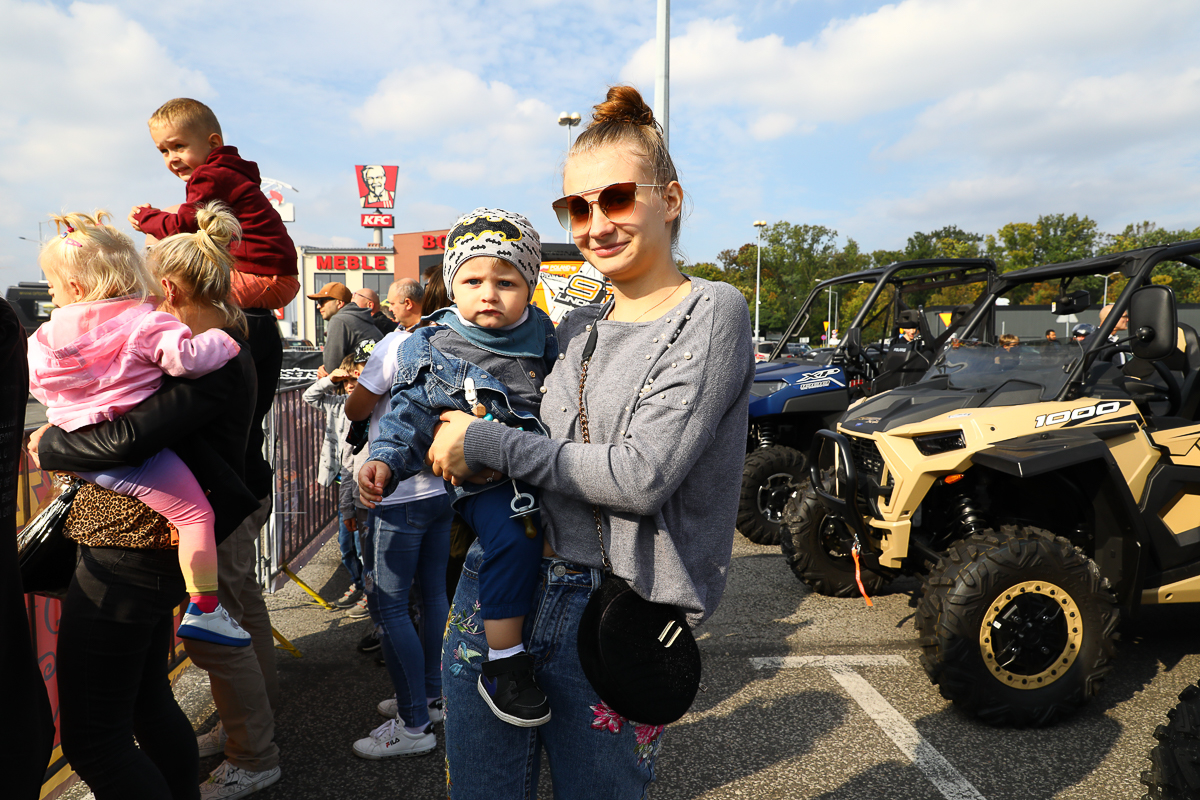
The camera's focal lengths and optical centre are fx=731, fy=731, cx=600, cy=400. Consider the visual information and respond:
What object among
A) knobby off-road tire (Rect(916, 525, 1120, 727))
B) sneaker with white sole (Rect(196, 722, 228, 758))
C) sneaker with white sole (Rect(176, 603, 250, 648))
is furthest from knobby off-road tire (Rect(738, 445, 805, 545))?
sneaker with white sole (Rect(176, 603, 250, 648))

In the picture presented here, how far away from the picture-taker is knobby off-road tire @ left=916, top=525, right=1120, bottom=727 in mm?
3207

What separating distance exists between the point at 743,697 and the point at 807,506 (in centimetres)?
173

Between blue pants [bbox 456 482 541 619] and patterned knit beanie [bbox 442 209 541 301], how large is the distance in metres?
0.52

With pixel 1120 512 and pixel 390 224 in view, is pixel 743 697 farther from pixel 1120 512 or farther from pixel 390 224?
pixel 390 224

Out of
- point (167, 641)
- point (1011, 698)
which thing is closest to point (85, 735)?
point (167, 641)

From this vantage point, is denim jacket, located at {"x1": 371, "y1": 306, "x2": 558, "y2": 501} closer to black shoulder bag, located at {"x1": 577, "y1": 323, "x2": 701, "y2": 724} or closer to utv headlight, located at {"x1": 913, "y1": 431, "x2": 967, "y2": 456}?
black shoulder bag, located at {"x1": 577, "y1": 323, "x2": 701, "y2": 724}

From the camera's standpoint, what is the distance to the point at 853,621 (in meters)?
4.57

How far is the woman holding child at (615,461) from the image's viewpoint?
1242mm

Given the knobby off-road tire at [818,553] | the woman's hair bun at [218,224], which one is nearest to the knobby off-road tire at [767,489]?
the knobby off-road tire at [818,553]

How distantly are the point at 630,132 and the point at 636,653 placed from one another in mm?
954

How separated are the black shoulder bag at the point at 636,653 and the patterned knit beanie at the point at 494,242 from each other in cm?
65

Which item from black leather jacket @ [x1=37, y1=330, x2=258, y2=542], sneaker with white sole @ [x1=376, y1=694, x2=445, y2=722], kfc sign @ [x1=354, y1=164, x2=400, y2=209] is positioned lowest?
sneaker with white sole @ [x1=376, y1=694, x2=445, y2=722]

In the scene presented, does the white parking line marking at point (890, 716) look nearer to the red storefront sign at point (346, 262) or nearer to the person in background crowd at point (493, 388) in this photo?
the person in background crowd at point (493, 388)

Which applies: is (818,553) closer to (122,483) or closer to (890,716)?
(890,716)
